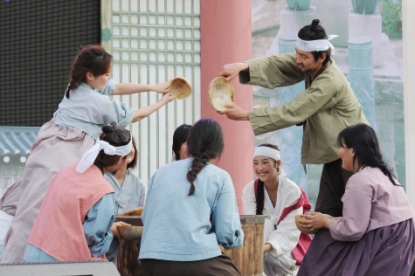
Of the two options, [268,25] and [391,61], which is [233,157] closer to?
[268,25]

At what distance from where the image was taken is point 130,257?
3.99m

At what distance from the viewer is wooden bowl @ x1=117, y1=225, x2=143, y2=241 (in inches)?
153

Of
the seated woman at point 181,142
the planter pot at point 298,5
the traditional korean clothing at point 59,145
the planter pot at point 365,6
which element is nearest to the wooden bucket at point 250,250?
the traditional korean clothing at point 59,145

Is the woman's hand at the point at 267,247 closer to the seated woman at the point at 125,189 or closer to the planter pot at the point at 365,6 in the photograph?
the seated woman at the point at 125,189

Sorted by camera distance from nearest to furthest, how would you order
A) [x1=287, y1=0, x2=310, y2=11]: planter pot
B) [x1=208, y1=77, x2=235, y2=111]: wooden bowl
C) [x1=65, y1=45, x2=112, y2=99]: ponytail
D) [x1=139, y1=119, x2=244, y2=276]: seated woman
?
[x1=139, y1=119, x2=244, y2=276]: seated woman, [x1=65, y1=45, x2=112, y2=99]: ponytail, [x1=208, y1=77, x2=235, y2=111]: wooden bowl, [x1=287, y1=0, x2=310, y2=11]: planter pot

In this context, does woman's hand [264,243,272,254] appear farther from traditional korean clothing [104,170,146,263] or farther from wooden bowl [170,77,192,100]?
wooden bowl [170,77,192,100]

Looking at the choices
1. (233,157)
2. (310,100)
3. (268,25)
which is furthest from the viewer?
(268,25)

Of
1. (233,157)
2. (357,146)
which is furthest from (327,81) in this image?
(233,157)

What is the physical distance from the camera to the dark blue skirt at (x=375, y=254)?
3.94 m

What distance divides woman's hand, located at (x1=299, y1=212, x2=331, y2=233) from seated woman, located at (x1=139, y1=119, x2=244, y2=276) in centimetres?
70

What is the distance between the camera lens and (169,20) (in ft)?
21.7

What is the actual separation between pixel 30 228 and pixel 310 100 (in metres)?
1.64

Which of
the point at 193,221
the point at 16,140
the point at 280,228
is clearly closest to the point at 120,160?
the point at 193,221

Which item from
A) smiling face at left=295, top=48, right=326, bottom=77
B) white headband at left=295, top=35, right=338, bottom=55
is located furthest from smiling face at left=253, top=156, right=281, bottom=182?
white headband at left=295, top=35, right=338, bottom=55
